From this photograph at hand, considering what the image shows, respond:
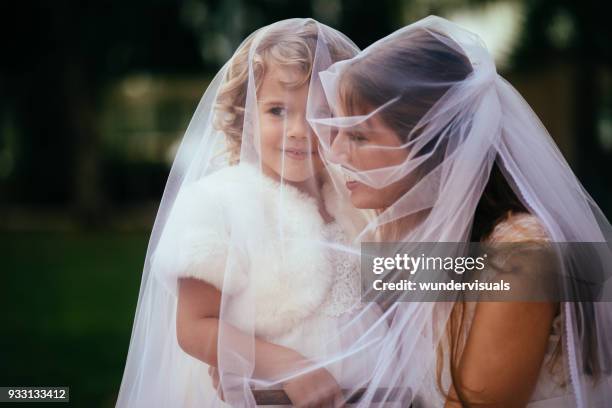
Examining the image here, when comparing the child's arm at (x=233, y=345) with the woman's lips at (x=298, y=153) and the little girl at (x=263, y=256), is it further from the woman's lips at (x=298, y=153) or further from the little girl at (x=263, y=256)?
the woman's lips at (x=298, y=153)

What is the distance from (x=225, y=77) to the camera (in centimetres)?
244

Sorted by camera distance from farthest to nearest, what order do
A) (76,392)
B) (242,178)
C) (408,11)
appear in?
(408,11)
(76,392)
(242,178)

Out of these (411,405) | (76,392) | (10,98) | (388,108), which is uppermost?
(10,98)

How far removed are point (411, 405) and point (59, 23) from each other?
44.5 ft

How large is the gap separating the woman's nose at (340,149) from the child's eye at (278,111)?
18 cm

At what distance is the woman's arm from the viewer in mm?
1947

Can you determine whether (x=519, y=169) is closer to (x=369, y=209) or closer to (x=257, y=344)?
(x=369, y=209)

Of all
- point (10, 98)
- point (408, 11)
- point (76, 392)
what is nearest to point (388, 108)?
point (76, 392)

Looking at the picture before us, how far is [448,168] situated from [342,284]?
447 millimetres

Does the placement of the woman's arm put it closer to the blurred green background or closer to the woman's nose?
the woman's nose

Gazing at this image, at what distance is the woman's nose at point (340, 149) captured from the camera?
2262mm

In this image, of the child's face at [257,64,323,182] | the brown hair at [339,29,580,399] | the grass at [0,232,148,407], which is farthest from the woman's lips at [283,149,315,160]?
the grass at [0,232,148,407]

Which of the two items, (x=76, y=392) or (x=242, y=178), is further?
(x=76, y=392)

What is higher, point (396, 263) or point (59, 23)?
point (59, 23)
